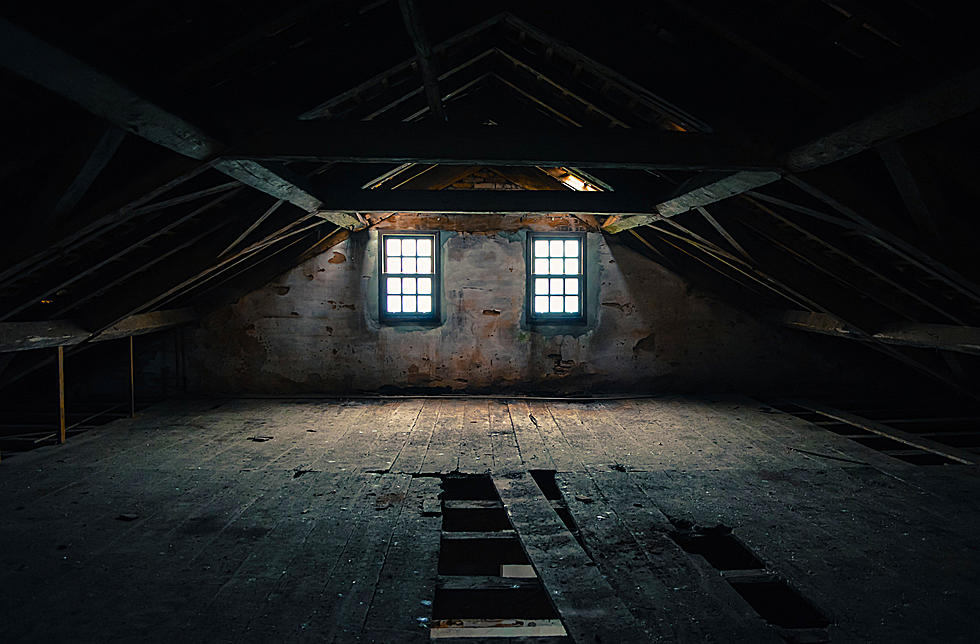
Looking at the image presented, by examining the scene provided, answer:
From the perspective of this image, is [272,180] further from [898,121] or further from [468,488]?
[898,121]

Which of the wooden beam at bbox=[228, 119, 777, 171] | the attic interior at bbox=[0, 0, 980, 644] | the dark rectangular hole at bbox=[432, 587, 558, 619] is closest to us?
the attic interior at bbox=[0, 0, 980, 644]

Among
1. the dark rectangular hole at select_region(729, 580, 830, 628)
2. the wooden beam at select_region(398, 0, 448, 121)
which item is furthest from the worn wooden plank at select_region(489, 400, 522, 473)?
the wooden beam at select_region(398, 0, 448, 121)

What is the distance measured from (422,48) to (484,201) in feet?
7.64

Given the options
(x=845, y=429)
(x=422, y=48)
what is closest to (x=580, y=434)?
(x=845, y=429)

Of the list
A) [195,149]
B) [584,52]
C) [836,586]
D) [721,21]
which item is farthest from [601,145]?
[836,586]

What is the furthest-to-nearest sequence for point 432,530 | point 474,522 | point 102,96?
point 474,522, point 432,530, point 102,96

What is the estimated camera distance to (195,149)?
3236 mm

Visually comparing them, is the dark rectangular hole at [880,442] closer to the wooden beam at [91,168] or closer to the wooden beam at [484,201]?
the wooden beam at [484,201]

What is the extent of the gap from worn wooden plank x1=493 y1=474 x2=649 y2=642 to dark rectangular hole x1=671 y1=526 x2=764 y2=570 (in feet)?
2.26

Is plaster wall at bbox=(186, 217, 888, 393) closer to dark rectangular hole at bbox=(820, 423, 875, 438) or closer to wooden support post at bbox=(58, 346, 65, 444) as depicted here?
dark rectangular hole at bbox=(820, 423, 875, 438)

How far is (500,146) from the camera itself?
3.51 metres

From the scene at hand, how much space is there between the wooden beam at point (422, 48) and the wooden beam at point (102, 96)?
1170 mm

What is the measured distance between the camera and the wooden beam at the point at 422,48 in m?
2.96

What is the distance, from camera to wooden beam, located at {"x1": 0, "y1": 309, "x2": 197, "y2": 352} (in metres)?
4.75
